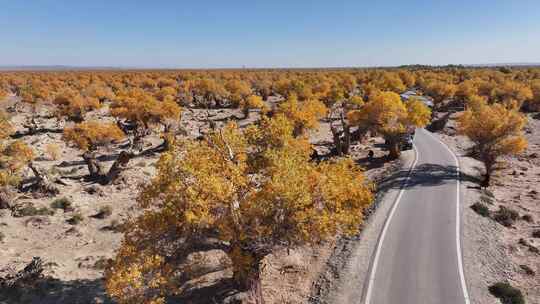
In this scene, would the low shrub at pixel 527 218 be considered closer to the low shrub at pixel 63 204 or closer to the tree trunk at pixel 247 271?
the tree trunk at pixel 247 271

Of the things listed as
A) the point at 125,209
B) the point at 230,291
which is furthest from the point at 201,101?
the point at 230,291

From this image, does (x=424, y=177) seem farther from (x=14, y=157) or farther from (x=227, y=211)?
(x=14, y=157)

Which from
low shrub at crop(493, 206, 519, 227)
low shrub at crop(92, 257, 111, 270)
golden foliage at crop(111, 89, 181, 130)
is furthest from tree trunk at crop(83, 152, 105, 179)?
low shrub at crop(493, 206, 519, 227)

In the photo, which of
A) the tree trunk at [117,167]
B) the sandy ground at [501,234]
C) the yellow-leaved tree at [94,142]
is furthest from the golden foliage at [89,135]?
the sandy ground at [501,234]

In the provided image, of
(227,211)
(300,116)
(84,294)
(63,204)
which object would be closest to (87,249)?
(84,294)

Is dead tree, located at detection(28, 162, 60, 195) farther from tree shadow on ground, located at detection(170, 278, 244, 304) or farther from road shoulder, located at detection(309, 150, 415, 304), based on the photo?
road shoulder, located at detection(309, 150, 415, 304)

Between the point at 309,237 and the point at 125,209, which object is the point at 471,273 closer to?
the point at 309,237
